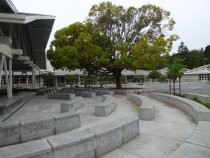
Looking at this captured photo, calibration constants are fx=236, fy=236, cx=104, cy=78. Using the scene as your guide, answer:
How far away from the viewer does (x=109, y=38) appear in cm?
3238

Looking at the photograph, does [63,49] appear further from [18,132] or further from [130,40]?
[18,132]

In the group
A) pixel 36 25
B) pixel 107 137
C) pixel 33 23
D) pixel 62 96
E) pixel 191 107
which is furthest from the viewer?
pixel 62 96

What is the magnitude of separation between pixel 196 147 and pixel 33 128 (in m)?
5.04

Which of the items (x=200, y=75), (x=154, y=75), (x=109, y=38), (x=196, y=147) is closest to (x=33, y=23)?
(x=109, y=38)

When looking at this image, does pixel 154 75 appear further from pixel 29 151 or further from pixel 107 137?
pixel 29 151

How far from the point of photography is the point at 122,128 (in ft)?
22.9

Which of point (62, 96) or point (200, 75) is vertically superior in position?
point (200, 75)

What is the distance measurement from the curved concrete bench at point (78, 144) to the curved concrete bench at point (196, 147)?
1926 millimetres

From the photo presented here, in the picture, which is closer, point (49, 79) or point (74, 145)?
point (74, 145)

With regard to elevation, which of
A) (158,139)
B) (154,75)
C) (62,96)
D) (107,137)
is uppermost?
(154,75)

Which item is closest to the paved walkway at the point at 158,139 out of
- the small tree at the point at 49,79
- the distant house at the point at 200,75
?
the small tree at the point at 49,79

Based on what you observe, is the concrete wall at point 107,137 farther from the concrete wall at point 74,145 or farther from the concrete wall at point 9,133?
the concrete wall at point 9,133

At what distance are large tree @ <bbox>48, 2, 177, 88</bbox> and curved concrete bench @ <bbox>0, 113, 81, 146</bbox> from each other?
19927 mm

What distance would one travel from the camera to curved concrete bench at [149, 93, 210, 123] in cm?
938
